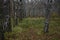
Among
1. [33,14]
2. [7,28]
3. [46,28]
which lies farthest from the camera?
[33,14]

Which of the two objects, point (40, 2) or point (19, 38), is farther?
point (40, 2)

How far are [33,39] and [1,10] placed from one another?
382cm

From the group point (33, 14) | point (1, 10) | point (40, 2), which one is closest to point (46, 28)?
point (1, 10)

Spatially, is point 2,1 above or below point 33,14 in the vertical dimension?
above

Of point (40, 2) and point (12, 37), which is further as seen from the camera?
point (40, 2)

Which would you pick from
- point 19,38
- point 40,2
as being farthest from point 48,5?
point 40,2

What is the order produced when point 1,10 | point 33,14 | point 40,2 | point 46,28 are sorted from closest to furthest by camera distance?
point 1,10
point 46,28
point 40,2
point 33,14

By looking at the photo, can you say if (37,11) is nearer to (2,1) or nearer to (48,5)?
(48,5)

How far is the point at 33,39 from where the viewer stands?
11.8m

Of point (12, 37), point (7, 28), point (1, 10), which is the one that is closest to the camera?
point (1, 10)

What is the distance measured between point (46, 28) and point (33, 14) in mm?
27643

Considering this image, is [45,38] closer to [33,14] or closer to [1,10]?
[1,10]

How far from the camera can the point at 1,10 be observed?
9703 millimetres

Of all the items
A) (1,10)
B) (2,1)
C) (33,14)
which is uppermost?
(2,1)
